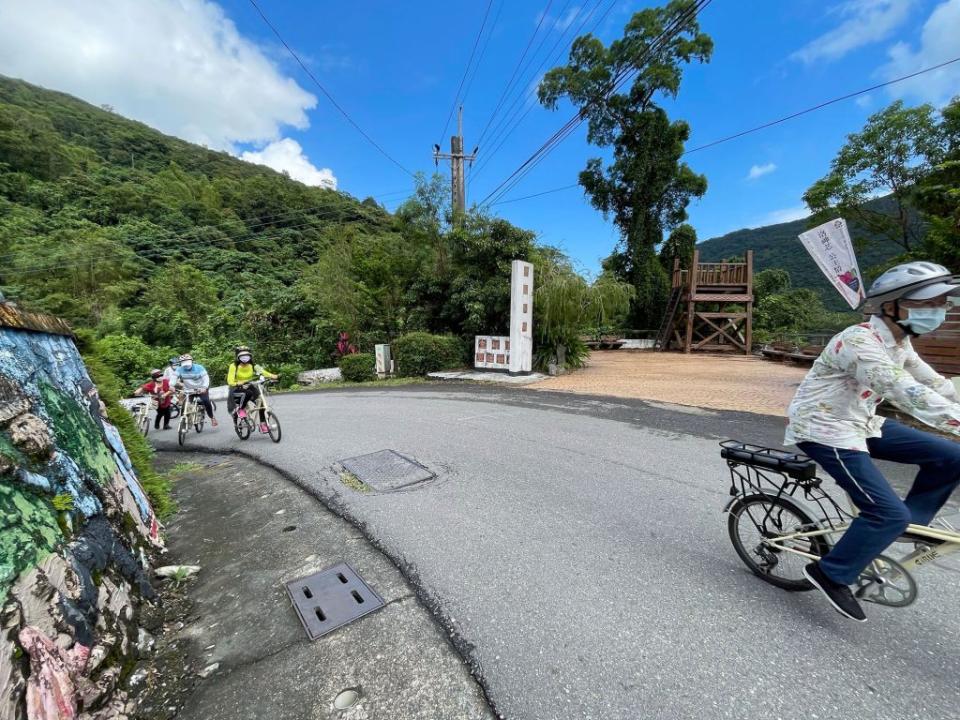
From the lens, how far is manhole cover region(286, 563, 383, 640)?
2172 millimetres

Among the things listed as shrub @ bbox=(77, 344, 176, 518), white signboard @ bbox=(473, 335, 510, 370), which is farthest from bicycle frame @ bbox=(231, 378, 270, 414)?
white signboard @ bbox=(473, 335, 510, 370)

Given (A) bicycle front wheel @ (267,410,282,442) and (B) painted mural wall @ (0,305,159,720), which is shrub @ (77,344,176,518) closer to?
(B) painted mural wall @ (0,305,159,720)

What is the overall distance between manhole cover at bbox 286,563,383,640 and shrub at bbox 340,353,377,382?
12331 millimetres

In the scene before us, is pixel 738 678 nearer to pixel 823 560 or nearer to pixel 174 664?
pixel 823 560

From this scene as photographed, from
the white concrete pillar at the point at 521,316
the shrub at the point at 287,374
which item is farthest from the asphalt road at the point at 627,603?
the shrub at the point at 287,374

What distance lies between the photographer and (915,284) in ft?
5.88

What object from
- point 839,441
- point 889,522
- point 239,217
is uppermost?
point 239,217

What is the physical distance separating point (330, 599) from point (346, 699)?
732 millimetres

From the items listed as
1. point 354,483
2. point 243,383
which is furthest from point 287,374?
point 354,483

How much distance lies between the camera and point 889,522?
1.84 meters

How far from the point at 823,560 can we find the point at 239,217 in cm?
4957

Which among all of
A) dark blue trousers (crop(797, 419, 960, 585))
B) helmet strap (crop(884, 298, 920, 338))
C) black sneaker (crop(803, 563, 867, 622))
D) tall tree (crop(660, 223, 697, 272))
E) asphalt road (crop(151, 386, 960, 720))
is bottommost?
asphalt road (crop(151, 386, 960, 720))

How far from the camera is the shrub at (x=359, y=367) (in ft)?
47.8

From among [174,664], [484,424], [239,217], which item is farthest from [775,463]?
[239,217]
